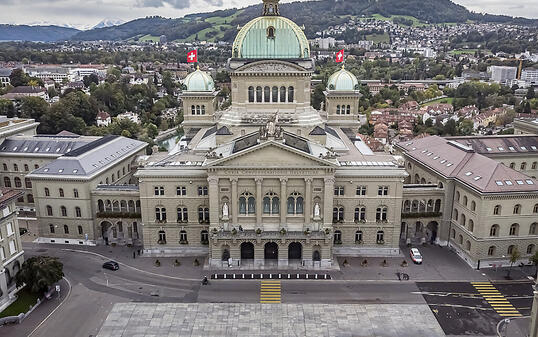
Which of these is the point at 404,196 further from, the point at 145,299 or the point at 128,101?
the point at 128,101

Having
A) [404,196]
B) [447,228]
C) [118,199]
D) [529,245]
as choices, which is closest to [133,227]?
[118,199]

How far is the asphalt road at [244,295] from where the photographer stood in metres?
55.8

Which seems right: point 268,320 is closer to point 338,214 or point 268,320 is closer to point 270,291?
point 270,291

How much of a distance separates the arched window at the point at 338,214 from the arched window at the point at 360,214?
224 cm

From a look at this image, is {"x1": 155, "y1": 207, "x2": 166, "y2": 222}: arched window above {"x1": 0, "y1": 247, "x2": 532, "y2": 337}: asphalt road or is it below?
above

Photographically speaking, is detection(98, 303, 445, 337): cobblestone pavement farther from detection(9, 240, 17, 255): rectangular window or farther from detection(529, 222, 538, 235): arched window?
detection(529, 222, 538, 235): arched window

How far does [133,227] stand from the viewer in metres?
78.0

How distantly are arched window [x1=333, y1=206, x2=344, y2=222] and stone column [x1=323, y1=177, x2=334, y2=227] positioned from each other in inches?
171

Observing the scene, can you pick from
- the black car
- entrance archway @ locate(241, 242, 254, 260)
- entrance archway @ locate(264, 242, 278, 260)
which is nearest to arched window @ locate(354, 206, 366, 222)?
entrance archway @ locate(264, 242, 278, 260)

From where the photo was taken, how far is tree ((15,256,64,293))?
58688mm

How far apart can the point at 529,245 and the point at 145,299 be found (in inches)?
2280

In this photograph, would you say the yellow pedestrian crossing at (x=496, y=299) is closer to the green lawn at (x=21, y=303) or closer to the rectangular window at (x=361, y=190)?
the rectangular window at (x=361, y=190)

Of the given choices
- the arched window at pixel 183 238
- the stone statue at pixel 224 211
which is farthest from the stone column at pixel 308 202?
the arched window at pixel 183 238

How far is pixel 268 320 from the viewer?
5609 cm
